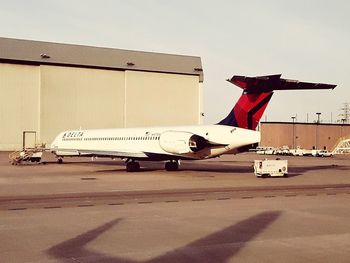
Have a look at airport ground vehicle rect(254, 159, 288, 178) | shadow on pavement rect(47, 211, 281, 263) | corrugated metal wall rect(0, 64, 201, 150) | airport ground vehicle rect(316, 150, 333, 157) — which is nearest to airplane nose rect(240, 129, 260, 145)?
airport ground vehicle rect(254, 159, 288, 178)

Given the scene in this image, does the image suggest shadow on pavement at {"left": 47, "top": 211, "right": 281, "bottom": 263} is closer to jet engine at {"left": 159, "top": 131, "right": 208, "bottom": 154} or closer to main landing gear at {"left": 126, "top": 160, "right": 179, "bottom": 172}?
jet engine at {"left": 159, "top": 131, "right": 208, "bottom": 154}

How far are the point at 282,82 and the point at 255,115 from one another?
8.91 ft

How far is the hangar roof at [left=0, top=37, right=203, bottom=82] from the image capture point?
228ft

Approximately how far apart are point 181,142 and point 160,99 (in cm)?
4497

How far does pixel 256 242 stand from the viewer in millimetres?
10344

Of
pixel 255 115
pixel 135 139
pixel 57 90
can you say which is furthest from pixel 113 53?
pixel 255 115

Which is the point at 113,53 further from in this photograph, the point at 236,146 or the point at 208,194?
the point at 208,194

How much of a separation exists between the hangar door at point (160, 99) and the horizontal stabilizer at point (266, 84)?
4461cm

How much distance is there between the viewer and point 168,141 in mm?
32844

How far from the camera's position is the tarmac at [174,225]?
9.28 meters

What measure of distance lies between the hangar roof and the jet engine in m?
42.5

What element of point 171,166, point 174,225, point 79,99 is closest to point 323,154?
point 79,99

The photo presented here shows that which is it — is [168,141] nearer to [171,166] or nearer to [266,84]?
[171,166]

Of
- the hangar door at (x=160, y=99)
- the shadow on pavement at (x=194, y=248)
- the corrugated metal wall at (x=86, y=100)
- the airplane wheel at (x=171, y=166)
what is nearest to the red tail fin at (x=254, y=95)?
the airplane wheel at (x=171, y=166)
